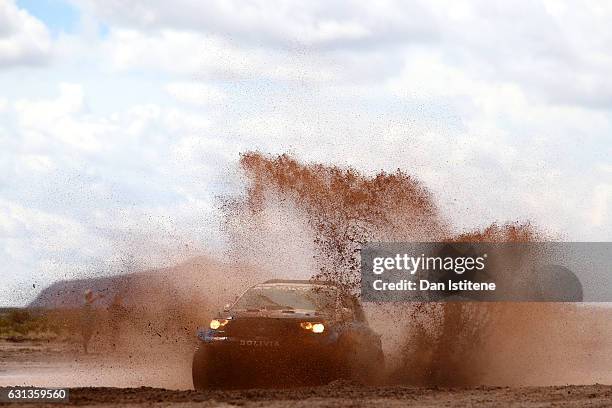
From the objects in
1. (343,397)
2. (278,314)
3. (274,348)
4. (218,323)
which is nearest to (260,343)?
(274,348)

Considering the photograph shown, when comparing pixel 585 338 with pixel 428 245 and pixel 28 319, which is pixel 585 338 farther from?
pixel 28 319

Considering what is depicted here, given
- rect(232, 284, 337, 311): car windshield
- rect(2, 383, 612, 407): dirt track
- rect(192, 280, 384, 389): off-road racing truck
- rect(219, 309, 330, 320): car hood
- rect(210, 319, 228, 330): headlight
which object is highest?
rect(232, 284, 337, 311): car windshield

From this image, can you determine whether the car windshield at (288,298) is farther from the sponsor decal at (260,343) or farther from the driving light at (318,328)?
the sponsor decal at (260,343)

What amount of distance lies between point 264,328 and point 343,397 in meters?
1.68

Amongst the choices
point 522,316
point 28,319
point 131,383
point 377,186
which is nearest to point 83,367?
point 131,383

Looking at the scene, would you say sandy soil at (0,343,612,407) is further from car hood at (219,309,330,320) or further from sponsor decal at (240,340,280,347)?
car hood at (219,309,330,320)

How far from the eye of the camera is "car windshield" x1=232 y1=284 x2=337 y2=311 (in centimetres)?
1595

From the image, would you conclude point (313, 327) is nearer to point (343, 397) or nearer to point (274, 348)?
point (274, 348)

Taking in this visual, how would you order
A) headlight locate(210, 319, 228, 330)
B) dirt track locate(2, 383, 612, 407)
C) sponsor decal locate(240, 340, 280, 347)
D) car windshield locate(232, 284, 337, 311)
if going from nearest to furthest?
dirt track locate(2, 383, 612, 407) < sponsor decal locate(240, 340, 280, 347) < headlight locate(210, 319, 228, 330) < car windshield locate(232, 284, 337, 311)

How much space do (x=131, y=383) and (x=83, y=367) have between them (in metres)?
4.79

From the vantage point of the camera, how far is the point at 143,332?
3216cm

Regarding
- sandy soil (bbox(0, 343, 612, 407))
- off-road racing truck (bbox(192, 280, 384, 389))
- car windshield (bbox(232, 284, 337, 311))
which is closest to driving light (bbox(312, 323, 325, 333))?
off-road racing truck (bbox(192, 280, 384, 389))

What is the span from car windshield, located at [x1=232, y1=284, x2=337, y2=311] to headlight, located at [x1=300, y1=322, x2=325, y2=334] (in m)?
0.49

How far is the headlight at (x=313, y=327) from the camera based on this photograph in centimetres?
1528
